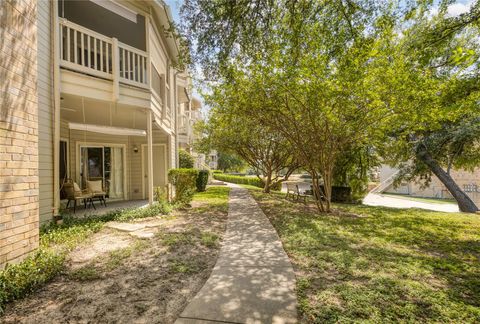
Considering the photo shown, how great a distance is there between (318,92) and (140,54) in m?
5.79

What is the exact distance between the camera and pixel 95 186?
369 inches

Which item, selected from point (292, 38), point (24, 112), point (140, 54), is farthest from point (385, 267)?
point (140, 54)

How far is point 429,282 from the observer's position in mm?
3598

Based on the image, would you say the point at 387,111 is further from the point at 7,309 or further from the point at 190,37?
the point at 7,309

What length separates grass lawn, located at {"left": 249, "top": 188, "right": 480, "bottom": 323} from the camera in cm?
281

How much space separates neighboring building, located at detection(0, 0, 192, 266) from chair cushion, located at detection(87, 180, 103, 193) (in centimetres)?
86

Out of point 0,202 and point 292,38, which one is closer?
point 0,202

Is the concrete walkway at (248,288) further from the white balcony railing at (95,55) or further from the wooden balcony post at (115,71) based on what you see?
the white balcony railing at (95,55)

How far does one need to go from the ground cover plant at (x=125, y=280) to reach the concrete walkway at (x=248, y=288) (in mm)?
224

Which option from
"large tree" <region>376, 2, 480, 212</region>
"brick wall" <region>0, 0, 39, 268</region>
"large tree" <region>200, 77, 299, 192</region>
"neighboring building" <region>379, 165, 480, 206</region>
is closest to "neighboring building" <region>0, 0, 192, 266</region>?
"brick wall" <region>0, 0, 39, 268</region>

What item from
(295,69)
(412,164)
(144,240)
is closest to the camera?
(144,240)

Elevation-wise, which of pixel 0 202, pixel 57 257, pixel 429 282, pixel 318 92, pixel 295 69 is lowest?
pixel 429 282

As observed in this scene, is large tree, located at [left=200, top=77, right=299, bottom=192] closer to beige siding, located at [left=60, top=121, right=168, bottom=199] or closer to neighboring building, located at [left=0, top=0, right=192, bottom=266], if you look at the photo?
neighboring building, located at [left=0, top=0, right=192, bottom=266]

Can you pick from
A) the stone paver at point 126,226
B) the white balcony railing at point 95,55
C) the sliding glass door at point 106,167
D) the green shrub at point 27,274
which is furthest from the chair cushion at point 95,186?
the green shrub at point 27,274
